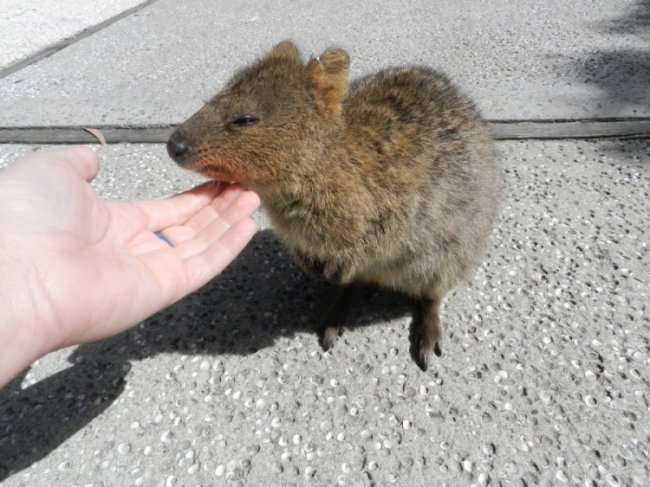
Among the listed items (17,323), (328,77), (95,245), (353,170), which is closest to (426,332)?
(353,170)

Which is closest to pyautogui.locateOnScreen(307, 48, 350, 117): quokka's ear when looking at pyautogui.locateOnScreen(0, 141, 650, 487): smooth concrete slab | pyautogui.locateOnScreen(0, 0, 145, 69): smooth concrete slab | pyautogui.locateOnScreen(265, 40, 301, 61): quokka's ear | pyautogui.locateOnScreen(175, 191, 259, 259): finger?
pyautogui.locateOnScreen(265, 40, 301, 61): quokka's ear

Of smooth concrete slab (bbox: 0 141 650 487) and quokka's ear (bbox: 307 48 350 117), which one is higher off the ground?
quokka's ear (bbox: 307 48 350 117)

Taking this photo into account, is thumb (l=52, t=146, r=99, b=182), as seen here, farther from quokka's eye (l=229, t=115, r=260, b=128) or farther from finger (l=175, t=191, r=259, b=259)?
quokka's eye (l=229, t=115, r=260, b=128)

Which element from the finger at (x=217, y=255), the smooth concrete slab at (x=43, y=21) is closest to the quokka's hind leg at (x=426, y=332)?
the finger at (x=217, y=255)

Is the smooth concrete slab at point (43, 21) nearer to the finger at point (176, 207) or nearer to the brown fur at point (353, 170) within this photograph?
the finger at point (176, 207)

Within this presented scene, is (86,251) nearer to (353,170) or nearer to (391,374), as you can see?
(353,170)
